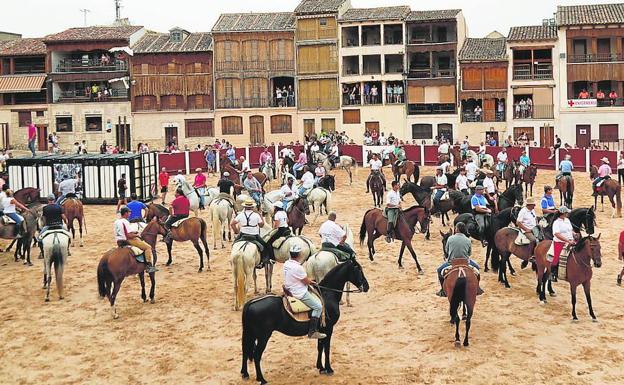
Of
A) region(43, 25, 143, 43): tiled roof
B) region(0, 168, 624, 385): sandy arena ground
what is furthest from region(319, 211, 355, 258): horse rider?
region(43, 25, 143, 43): tiled roof

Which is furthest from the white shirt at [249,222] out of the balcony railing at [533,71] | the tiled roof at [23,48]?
the tiled roof at [23,48]

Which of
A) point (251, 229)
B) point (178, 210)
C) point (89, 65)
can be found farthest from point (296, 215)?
point (89, 65)

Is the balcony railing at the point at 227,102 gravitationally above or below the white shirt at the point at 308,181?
above

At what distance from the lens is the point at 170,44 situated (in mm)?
60531

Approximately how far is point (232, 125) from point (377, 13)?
14.7 meters

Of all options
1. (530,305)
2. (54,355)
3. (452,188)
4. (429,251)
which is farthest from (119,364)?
(452,188)

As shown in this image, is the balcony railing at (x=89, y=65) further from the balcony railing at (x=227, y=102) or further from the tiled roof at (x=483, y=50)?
the tiled roof at (x=483, y=50)

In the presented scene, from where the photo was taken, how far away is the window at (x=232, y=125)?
5991 cm

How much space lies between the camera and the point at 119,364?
13172mm

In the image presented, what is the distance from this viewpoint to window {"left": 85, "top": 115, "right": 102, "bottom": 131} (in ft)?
197

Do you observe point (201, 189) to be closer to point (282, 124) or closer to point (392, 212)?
point (392, 212)

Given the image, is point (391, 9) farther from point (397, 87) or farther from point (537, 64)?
point (537, 64)

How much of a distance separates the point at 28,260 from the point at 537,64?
139 ft

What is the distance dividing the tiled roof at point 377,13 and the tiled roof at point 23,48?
25661 millimetres
